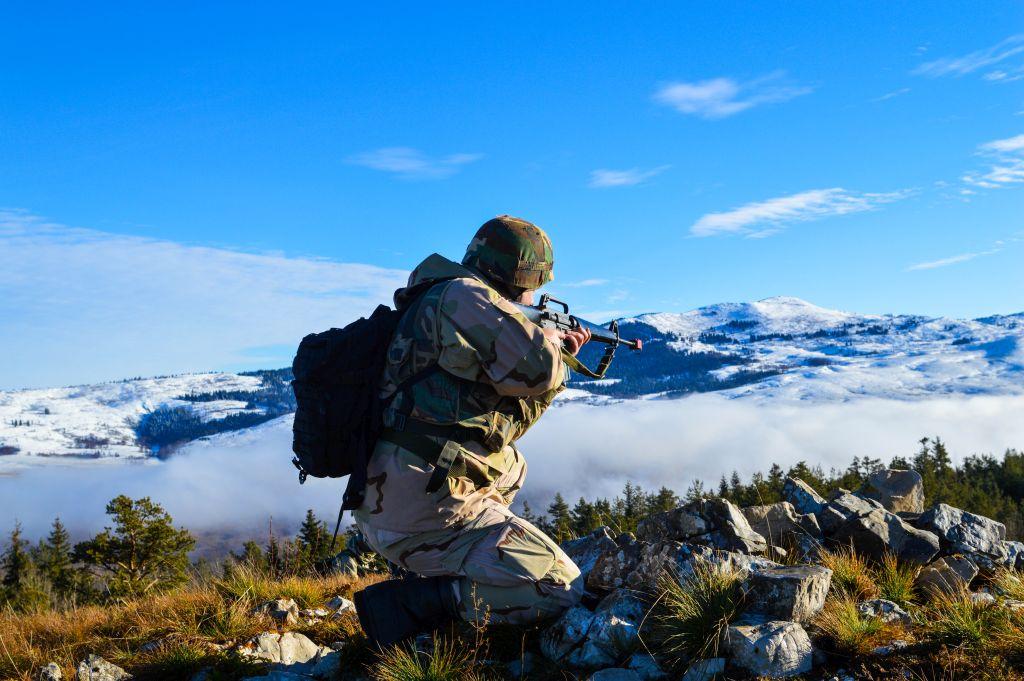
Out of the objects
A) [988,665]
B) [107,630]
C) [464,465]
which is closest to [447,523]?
[464,465]

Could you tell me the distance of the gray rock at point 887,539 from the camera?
25.9 ft

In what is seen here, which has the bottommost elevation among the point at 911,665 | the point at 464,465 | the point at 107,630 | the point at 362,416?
the point at 107,630

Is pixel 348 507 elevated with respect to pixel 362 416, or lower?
lower

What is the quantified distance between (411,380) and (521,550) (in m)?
1.66

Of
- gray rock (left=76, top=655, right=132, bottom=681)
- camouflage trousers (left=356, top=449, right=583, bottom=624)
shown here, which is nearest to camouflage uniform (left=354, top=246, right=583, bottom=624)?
camouflage trousers (left=356, top=449, right=583, bottom=624)

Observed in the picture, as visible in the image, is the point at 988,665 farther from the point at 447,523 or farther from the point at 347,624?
the point at 347,624

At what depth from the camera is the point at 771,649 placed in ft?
16.6

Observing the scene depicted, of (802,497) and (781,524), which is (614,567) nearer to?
(781,524)

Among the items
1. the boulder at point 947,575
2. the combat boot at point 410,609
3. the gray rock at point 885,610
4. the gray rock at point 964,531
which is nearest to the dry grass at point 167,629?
the combat boot at point 410,609

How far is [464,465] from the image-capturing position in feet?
19.0

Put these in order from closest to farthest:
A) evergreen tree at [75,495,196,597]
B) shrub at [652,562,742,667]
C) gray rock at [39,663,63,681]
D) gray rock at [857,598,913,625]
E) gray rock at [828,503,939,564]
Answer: shrub at [652,562,742,667], gray rock at [857,598,913,625], gray rock at [39,663,63,681], gray rock at [828,503,939,564], evergreen tree at [75,495,196,597]

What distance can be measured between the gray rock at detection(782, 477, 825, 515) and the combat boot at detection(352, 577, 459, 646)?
567 centimetres

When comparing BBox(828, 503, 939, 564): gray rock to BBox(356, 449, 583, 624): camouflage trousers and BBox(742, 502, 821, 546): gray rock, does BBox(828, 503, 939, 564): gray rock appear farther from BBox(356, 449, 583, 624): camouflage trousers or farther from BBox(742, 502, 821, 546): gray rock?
BBox(356, 449, 583, 624): camouflage trousers

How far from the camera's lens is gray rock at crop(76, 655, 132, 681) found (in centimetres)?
648
